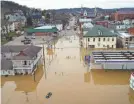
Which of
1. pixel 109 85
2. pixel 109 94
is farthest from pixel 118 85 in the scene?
pixel 109 94


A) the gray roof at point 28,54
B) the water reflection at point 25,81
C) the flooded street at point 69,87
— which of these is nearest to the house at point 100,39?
the flooded street at point 69,87

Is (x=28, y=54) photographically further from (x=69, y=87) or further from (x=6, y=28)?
(x=6, y=28)

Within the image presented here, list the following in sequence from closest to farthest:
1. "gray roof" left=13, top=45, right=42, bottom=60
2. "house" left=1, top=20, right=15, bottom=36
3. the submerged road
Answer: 1. the submerged road
2. "gray roof" left=13, top=45, right=42, bottom=60
3. "house" left=1, top=20, right=15, bottom=36

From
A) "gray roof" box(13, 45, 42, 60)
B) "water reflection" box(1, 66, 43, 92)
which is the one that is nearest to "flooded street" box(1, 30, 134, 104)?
"water reflection" box(1, 66, 43, 92)

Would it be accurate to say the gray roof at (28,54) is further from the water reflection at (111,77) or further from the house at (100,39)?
the house at (100,39)

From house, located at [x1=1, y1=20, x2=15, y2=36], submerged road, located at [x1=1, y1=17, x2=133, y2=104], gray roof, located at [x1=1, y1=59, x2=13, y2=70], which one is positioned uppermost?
house, located at [x1=1, y1=20, x2=15, y2=36]

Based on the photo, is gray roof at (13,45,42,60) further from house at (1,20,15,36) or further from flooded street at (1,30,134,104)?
house at (1,20,15,36)

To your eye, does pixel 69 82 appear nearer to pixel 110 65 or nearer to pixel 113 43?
pixel 110 65

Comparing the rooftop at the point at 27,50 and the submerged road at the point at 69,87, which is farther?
the rooftop at the point at 27,50

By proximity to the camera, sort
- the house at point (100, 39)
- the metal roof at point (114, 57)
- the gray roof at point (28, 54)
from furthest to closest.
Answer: the house at point (100, 39) → the metal roof at point (114, 57) → the gray roof at point (28, 54)
